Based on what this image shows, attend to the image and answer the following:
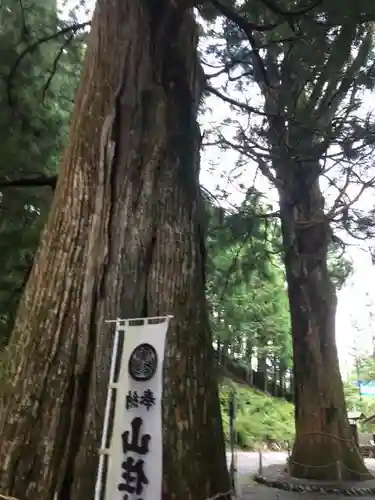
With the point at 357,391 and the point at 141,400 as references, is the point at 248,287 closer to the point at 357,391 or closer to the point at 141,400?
the point at 141,400

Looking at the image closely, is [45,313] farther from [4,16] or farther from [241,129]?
[241,129]

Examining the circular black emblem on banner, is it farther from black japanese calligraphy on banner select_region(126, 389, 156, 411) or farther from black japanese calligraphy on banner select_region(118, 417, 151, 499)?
black japanese calligraphy on banner select_region(118, 417, 151, 499)

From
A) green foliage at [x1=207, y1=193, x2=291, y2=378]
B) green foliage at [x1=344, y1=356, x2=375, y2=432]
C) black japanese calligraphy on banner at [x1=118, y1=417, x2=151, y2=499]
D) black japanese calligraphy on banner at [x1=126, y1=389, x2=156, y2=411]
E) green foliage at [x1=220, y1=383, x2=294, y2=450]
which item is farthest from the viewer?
green foliage at [x1=344, y1=356, x2=375, y2=432]

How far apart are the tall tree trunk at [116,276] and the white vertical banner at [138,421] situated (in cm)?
33

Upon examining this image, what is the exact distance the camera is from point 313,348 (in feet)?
24.7

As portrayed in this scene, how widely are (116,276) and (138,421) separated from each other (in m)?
0.94

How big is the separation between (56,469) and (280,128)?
5.13 metres

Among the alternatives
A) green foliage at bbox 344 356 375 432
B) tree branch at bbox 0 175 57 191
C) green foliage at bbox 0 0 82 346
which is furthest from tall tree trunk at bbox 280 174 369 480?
green foliage at bbox 344 356 375 432

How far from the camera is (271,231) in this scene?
31.3 ft

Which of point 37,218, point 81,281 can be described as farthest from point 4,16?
point 81,281

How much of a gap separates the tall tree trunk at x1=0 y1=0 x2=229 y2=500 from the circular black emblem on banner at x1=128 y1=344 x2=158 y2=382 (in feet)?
1.20

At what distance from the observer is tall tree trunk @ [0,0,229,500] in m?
2.67

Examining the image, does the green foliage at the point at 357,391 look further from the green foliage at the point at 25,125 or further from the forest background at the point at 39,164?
the green foliage at the point at 25,125

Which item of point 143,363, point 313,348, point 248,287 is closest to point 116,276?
point 143,363
